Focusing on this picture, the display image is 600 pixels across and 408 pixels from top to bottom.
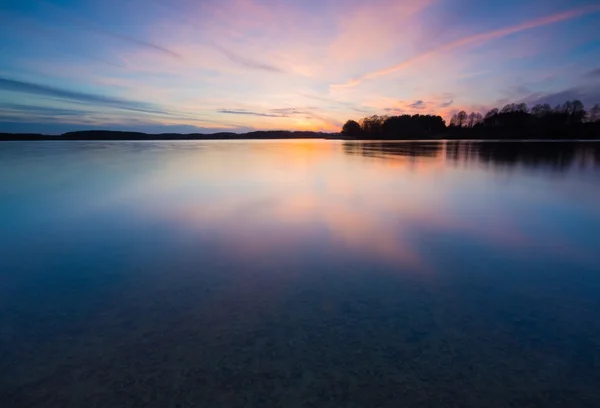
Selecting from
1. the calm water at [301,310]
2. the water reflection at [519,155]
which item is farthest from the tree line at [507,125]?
the calm water at [301,310]

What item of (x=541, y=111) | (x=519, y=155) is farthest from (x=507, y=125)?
(x=519, y=155)

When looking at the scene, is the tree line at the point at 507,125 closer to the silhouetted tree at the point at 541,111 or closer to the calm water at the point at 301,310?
the silhouetted tree at the point at 541,111

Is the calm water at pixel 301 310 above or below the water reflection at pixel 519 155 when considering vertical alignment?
below

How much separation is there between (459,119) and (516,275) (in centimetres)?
18872

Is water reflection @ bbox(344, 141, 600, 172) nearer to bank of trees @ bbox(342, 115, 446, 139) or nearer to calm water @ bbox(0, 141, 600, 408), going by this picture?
calm water @ bbox(0, 141, 600, 408)

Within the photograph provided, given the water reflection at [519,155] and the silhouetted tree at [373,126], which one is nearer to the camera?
the water reflection at [519,155]

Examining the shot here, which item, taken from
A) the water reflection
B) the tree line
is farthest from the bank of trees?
the water reflection

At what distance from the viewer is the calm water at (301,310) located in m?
3.55

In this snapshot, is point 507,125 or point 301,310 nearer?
point 301,310

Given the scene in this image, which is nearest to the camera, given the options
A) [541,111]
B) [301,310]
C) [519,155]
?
[301,310]

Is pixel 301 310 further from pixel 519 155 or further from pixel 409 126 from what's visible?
pixel 409 126

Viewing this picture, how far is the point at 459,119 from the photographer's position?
550 ft

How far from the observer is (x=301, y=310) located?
5160 mm

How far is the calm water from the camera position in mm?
3555
